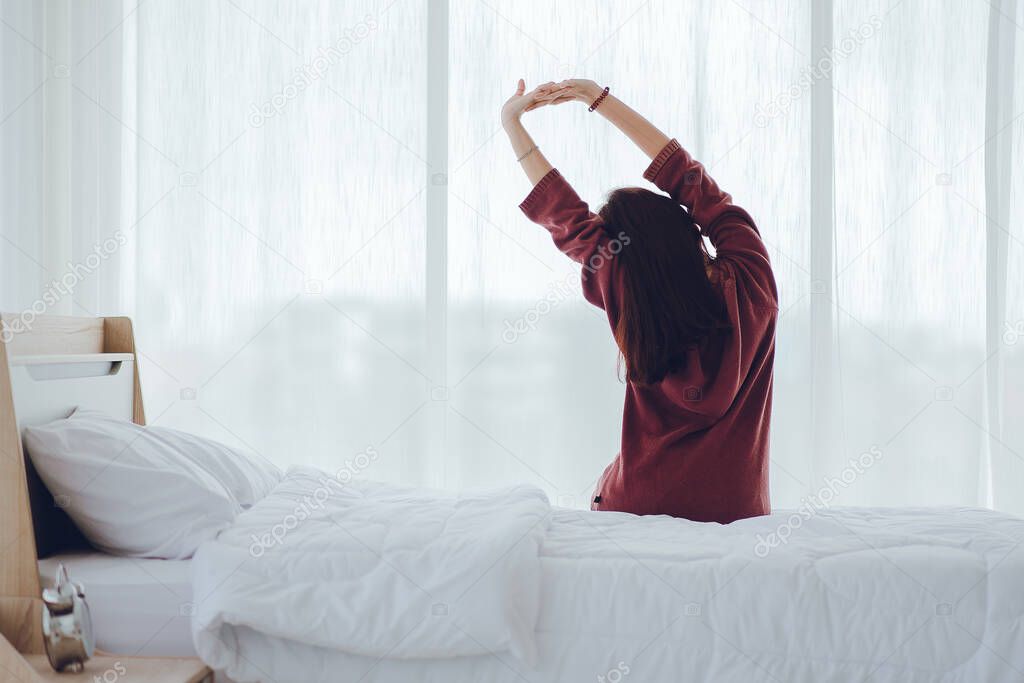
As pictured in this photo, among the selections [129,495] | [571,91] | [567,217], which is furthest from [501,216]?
[129,495]

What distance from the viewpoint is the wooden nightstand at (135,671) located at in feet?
3.21

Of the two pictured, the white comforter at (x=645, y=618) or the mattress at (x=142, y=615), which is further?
the mattress at (x=142, y=615)

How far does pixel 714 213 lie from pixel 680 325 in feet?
0.87

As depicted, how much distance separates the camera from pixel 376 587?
39.9 inches

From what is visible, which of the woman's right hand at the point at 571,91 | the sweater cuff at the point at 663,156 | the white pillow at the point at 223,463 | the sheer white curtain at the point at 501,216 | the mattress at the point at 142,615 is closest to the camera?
the mattress at the point at 142,615

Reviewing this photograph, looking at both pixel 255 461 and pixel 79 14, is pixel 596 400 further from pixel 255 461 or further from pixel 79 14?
pixel 79 14

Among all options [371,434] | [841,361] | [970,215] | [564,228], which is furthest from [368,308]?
[970,215]

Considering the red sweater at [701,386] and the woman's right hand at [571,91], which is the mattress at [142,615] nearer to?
the red sweater at [701,386]

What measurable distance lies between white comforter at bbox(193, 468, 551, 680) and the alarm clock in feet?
0.47

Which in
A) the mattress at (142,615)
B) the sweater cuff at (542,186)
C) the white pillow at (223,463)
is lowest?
the mattress at (142,615)

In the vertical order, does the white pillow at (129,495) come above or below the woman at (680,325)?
below

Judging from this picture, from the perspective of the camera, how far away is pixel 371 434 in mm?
2455

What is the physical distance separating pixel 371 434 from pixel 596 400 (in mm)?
717

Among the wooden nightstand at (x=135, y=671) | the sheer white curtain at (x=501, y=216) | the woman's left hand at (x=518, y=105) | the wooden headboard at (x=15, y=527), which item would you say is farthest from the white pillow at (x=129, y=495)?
the sheer white curtain at (x=501, y=216)
